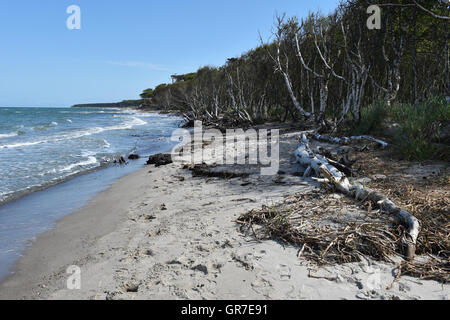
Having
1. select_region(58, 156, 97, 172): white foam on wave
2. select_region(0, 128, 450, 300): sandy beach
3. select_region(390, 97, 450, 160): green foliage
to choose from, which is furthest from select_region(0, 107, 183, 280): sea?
select_region(390, 97, 450, 160): green foliage

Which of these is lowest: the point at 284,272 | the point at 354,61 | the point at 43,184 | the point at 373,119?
the point at 43,184

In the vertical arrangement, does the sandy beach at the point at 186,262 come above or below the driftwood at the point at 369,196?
below

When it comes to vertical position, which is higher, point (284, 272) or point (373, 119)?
point (373, 119)

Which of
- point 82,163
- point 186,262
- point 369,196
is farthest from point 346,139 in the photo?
point 82,163

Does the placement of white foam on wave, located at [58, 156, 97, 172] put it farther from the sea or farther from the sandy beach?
the sandy beach

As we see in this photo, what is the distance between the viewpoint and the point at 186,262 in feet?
9.83

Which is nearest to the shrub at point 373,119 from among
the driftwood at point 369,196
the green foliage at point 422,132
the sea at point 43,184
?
the green foliage at point 422,132

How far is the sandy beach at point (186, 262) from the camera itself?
2422 mm

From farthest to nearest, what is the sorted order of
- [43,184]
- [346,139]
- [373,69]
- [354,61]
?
[373,69] → [354,61] → [346,139] → [43,184]

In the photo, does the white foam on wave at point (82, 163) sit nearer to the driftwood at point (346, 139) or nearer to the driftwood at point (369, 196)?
the driftwood at point (369, 196)

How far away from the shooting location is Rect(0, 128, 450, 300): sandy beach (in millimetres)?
2422

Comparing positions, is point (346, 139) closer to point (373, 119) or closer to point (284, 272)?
point (373, 119)

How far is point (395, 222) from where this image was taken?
3223 mm
